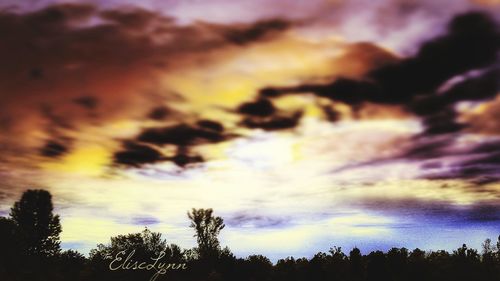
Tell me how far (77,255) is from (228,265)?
105 feet

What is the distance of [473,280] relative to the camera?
60688mm

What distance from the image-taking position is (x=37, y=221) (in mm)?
71750

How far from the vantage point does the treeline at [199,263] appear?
2318 inches

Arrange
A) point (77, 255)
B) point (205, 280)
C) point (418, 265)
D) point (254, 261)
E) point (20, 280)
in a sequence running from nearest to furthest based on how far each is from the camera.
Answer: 1. point (20, 280)
2. point (205, 280)
3. point (418, 265)
4. point (254, 261)
5. point (77, 255)

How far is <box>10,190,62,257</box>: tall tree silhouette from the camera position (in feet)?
230

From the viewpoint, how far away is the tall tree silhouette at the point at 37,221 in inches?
2758

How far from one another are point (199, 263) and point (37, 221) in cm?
2862

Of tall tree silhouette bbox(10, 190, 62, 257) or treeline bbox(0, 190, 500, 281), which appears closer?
treeline bbox(0, 190, 500, 281)

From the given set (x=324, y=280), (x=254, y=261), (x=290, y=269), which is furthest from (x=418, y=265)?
(x=254, y=261)

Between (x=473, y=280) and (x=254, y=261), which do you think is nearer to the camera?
(x=473, y=280)

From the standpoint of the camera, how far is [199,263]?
210 feet

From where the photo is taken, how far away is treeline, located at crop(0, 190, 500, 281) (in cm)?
5888

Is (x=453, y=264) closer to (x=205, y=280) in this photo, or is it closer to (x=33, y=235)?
(x=205, y=280)

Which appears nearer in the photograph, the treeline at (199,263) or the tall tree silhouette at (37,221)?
the treeline at (199,263)
